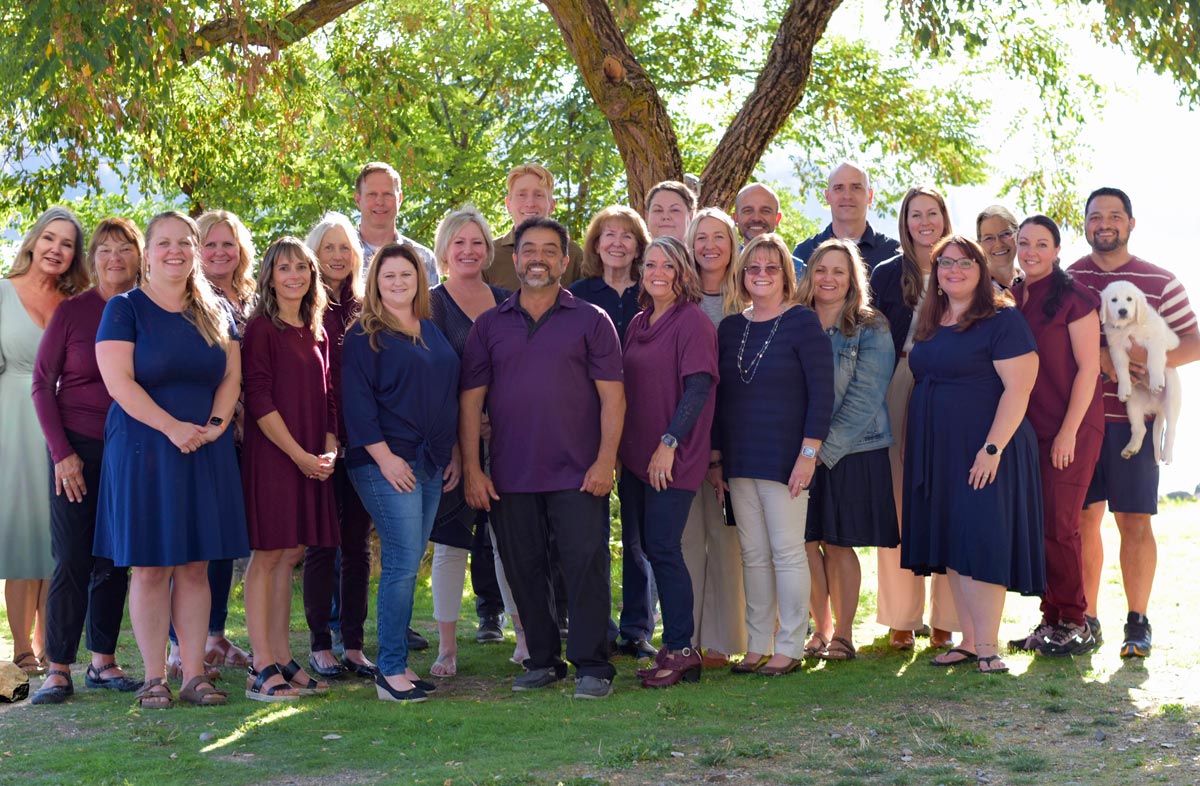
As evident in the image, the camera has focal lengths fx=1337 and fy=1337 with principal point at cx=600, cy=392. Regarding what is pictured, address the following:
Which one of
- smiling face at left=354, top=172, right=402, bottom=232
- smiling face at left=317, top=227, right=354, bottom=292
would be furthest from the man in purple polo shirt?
smiling face at left=354, top=172, right=402, bottom=232

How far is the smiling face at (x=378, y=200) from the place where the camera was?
292 inches

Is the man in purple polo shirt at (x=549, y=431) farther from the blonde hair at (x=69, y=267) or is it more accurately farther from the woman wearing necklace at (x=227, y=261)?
the blonde hair at (x=69, y=267)

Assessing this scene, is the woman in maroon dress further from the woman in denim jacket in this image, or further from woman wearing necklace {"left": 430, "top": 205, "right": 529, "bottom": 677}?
the woman in denim jacket

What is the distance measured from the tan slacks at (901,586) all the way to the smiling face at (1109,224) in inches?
50.0

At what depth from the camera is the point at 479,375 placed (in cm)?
614

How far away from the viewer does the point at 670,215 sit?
23.5 ft

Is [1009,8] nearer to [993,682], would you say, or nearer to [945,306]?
[945,306]

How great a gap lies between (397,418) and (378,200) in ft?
6.20

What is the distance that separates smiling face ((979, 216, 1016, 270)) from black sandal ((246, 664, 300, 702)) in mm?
4136

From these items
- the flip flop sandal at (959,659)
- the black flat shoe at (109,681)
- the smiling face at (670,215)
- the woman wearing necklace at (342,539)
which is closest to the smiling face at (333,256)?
the woman wearing necklace at (342,539)

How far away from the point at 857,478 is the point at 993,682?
1155 mm

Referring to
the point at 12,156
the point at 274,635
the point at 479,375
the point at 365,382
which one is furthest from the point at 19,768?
the point at 12,156

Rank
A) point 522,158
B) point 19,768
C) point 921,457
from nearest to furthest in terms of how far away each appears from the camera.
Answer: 1. point 19,768
2. point 921,457
3. point 522,158

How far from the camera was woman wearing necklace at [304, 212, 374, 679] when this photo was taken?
6.57 meters
